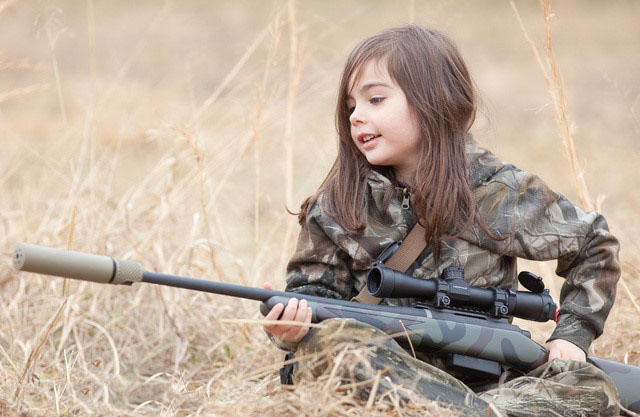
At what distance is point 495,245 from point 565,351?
1.68ft

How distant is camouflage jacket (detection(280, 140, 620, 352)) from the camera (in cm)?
336

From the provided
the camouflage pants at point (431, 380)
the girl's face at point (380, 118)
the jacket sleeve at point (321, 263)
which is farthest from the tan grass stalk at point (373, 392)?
the girl's face at point (380, 118)

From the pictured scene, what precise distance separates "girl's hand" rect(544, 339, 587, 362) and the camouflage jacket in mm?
42

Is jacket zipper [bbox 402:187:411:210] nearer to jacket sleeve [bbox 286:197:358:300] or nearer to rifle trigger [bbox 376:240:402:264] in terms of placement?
rifle trigger [bbox 376:240:402:264]

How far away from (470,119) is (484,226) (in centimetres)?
54

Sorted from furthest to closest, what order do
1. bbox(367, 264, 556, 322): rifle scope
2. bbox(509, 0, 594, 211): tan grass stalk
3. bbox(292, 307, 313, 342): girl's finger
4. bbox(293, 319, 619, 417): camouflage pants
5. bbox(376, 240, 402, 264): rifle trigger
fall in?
bbox(509, 0, 594, 211): tan grass stalk
bbox(376, 240, 402, 264): rifle trigger
bbox(367, 264, 556, 322): rifle scope
bbox(292, 307, 313, 342): girl's finger
bbox(293, 319, 619, 417): camouflage pants

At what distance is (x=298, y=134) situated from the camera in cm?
888

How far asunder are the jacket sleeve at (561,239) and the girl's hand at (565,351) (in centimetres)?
4

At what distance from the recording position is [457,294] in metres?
3.14

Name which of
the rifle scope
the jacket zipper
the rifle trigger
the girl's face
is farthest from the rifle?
the girl's face

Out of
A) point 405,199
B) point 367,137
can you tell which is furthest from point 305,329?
point 367,137

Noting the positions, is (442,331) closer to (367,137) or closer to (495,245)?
(495,245)

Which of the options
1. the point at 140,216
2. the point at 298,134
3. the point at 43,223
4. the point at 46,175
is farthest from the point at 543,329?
the point at 298,134

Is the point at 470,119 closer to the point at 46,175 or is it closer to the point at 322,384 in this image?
the point at 322,384
